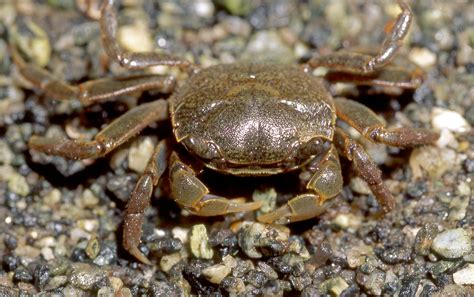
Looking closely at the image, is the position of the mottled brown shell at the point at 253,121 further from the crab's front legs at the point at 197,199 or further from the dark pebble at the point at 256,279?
the dark pebble at the point at 256,279

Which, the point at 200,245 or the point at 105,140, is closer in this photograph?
the point at 200,245

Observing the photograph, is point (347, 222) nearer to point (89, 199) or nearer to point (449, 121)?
point (449, 121)

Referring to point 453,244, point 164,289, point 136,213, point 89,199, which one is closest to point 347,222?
point 453,244

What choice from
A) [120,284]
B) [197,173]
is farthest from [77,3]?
[120,284]

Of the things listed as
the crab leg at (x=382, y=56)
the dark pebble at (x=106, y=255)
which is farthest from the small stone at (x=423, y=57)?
the dark pebble at (x=106, y=255)

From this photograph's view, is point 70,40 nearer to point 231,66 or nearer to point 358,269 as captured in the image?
point 231,66
